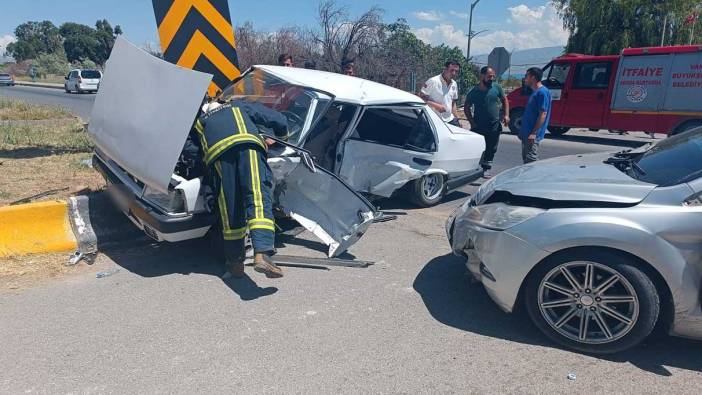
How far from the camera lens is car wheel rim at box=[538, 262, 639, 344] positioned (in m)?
2.97

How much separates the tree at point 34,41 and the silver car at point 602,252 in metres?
100

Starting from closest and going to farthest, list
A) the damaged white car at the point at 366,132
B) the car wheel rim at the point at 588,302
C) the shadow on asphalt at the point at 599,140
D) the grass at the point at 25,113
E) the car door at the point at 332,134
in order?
the car wheel rim at the point at 588,302, the damaged white car at the point at 366,132, the car door at the point at 332,134, the grass at the point at 25,113, the shadow on asphalt at the point at 599,140

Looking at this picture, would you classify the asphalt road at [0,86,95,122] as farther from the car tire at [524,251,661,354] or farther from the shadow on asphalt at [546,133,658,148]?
the car tire at [524,251,661,354]

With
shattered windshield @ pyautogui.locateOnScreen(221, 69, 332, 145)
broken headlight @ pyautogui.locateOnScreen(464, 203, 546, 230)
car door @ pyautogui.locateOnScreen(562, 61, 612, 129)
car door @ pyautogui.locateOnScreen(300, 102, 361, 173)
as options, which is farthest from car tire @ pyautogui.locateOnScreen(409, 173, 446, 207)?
car door @ pyautogui.locateOnScreen(562, 61, 612, 129)

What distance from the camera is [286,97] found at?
528 cm

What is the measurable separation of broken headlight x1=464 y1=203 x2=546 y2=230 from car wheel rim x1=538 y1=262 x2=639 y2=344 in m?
0.37

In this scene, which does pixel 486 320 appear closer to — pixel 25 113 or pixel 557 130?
pixel 25 113

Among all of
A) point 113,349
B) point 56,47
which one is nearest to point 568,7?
point 113,349

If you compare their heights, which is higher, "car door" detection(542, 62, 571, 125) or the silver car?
"car door" detection(542, 62, 571, 125)

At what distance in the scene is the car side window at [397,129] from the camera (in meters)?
5.73

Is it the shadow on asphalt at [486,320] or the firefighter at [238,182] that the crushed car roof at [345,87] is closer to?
the firefighter at [238,182]

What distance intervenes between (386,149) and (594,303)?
3.13 m

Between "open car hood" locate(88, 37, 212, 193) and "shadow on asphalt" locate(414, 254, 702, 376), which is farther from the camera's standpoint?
"open car hood" locate(88, 37, 212, 193)

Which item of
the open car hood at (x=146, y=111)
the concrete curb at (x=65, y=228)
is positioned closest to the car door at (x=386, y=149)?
the open car hood at (x=146, y=111)
